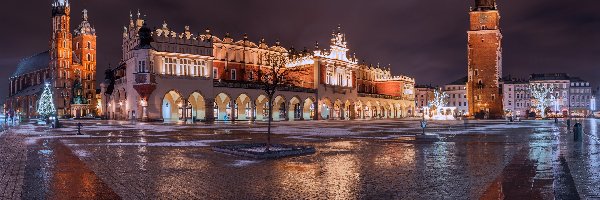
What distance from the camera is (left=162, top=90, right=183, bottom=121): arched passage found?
7375 cm

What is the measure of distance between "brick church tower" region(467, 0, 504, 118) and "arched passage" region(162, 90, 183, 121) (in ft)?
191

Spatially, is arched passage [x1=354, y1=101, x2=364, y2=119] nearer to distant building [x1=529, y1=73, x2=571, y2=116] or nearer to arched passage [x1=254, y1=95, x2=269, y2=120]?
arched passage [x1=254, y1=95, x2=269, y2=120]

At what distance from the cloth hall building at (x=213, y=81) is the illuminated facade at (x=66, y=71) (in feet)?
110

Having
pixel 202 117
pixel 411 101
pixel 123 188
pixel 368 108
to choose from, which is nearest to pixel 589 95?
pixel 411 101

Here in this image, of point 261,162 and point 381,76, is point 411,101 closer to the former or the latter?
Result: point 381,76

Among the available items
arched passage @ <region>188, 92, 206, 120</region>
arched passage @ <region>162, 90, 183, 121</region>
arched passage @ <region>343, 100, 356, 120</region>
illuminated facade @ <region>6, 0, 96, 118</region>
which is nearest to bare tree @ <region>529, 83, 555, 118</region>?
arched passage @ <region>343, 100, 356, 120</region>

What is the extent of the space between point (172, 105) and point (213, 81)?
24.3ft

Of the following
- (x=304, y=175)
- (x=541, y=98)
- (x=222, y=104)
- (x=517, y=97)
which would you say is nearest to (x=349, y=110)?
(x=222, y=104)

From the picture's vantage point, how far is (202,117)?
7312cm

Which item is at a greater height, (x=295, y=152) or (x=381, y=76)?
(x=381, y=76)

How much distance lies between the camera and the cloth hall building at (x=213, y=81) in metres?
66.7

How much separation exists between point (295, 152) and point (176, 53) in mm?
53419

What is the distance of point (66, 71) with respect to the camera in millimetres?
124438

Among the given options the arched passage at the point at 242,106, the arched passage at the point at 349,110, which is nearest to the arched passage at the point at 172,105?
the arched passage at the point at 242,106
